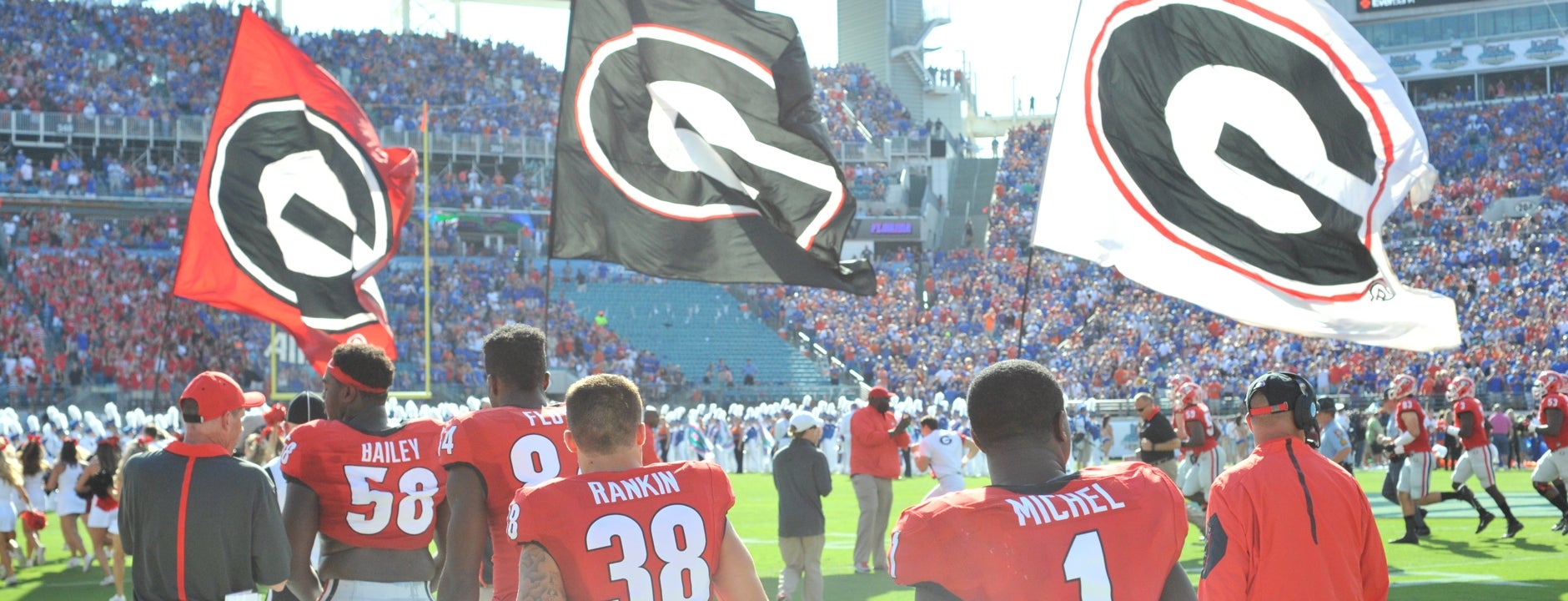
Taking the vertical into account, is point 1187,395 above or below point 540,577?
below

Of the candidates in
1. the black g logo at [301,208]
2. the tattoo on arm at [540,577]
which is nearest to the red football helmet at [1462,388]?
the black g logo at [301,208]

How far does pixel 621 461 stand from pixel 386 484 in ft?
5.89

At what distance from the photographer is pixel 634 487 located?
374 centimetres

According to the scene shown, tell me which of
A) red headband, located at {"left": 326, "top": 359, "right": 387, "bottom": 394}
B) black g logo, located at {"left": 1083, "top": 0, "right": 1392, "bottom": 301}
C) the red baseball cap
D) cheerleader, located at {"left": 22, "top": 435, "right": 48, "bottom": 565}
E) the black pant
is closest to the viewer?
the red baseball cap

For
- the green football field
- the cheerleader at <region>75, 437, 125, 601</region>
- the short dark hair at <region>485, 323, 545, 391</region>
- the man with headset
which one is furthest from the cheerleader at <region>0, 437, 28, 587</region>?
the man with headset

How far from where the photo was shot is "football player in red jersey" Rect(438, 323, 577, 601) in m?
4.59

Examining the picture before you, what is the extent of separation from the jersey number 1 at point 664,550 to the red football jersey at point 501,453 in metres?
0.96

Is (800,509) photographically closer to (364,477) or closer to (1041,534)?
(364,477)

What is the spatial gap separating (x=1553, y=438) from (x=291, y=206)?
1143cm

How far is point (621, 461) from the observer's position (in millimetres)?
3846

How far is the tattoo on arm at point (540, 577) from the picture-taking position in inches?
143

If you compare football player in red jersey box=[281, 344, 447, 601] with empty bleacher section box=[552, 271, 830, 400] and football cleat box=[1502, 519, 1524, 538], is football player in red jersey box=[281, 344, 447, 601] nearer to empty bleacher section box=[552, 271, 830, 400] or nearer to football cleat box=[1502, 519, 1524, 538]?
football cleat box=[1502, 519, 1524, 538]

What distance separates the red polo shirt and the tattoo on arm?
9.34 meters

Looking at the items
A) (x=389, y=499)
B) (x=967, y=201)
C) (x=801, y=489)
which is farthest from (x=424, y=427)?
(x=967, y=201)
